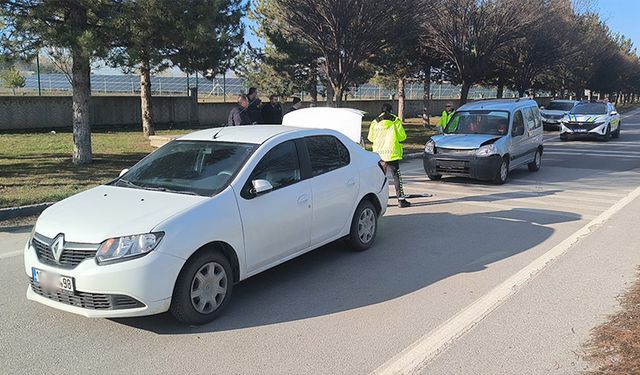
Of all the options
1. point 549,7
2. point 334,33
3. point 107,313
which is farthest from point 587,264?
point 549,7

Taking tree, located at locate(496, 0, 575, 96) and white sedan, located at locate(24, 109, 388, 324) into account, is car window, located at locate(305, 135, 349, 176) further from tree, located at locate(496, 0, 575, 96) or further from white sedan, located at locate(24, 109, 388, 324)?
tree, located at locate(496, 0, 575, 96)

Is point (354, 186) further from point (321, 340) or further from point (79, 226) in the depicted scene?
point (79, 226)

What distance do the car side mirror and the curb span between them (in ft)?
17.6

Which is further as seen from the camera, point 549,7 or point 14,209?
point 549,7

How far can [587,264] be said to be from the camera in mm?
6324

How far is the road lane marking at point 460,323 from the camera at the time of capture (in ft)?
12.8

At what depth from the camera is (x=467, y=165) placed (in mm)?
12164

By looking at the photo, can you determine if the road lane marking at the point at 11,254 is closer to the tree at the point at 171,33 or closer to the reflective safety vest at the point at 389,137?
the reflective safety vest at the point at 389,137

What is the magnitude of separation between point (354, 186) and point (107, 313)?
126 inches

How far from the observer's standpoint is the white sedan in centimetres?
419

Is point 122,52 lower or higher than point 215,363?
higher

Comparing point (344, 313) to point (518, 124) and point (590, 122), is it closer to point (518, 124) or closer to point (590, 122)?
point (518, 124)

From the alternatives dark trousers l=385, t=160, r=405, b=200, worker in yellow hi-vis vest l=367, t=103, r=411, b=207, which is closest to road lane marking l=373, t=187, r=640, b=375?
dark trousers l=385, t=160, r=405, b=200

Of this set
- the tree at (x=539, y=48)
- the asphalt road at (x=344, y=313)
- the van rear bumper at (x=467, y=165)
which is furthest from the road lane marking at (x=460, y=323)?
the tree at (x=539, y=48)
